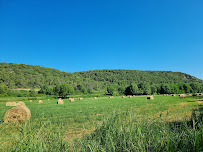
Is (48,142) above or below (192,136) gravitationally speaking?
below

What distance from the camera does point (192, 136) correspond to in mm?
2016

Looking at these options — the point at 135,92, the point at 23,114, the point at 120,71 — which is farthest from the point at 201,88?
the point at 23,114

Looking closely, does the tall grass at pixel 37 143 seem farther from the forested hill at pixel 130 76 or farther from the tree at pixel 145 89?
the forested hill at pixel 130 76

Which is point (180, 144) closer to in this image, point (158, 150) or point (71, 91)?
point (158, 150)

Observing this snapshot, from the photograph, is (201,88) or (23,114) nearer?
(23,114)

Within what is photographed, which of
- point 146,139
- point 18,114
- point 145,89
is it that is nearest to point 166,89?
point 145,89

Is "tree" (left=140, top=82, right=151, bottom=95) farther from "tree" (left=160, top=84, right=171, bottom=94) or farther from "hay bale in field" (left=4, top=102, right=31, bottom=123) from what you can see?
"hay bale in field" (left=4, top=102, right=31, bottom=123)

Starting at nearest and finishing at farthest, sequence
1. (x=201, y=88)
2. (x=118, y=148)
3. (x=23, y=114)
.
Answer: (x=118, y=148) < (x=23, y=114) < (x=201, y=88)

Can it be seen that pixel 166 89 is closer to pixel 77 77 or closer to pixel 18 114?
pixel 77 77

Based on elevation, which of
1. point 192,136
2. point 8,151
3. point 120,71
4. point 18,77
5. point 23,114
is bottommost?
point 23,114

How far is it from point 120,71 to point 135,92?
10246 centimetres

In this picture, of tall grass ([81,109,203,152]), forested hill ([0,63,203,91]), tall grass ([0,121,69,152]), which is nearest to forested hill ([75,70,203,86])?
forested hill ([0,63,203,91])

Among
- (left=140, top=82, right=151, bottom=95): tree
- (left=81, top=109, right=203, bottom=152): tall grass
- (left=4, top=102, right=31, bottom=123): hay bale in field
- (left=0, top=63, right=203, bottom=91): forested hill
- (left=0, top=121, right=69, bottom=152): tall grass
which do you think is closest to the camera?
(left=81, top=109, right=203, bottom=152): tall grass

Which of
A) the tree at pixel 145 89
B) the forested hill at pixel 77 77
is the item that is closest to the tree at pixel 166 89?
the tree at pixel 145 89
